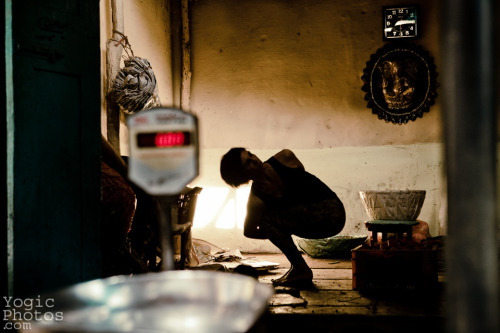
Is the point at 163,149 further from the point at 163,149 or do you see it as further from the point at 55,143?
the point at 55,143

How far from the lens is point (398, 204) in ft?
13.6

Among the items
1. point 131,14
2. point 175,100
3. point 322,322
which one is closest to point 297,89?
point 175,100

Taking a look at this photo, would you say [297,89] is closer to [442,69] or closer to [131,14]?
[131,14]

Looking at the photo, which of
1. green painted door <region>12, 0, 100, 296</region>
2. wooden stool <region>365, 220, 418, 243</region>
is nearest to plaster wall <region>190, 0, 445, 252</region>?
wooden stool <region>365, 220, 418, 243</region>

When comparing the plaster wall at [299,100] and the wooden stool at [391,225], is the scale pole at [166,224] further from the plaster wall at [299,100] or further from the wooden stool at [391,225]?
the plaster wall at [299,100]

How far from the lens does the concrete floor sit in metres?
2.96

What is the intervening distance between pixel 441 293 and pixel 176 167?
3.16 m

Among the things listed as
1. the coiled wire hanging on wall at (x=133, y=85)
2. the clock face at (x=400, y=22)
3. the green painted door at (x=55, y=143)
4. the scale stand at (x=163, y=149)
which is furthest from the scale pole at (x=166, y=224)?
the clock face at (x=400, y=22)

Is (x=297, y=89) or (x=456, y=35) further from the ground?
(x=297, y=89)

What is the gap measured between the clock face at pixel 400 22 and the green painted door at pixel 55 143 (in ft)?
17.8

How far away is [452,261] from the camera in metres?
1.06

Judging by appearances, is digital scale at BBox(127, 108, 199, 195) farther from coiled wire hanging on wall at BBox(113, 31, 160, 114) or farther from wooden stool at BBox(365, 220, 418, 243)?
coiled wire hanging on wall at BBox(113, 31, 160, 114)

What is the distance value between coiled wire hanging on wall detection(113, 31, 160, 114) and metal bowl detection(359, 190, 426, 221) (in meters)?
2.65

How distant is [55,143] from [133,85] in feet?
8.42
